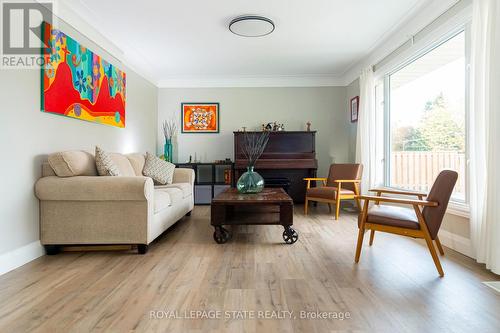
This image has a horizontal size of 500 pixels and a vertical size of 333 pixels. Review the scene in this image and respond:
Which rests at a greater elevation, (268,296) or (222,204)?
(222,204)

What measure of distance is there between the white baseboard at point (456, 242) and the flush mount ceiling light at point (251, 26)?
301 centimetres

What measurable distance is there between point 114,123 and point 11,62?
156cm

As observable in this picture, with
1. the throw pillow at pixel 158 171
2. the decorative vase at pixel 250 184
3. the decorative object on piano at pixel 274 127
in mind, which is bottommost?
the decorative vase at pixel 250 184

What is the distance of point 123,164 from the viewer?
334 centimetres

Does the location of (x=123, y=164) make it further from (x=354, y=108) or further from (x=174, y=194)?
(x=354, y=108)

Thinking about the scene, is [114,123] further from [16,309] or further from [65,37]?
[16,309]

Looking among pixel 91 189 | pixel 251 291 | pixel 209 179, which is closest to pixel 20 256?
pixel 91 189

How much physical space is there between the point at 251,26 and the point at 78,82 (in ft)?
6.88

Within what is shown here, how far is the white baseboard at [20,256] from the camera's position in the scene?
2.07 m

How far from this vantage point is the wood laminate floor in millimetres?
1417

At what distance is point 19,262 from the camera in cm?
221

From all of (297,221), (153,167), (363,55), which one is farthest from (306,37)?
(153,167)

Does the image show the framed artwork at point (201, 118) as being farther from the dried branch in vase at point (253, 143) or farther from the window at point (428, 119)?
the window at point (428, 119)

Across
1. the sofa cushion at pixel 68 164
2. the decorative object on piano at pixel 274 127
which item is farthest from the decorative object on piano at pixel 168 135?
the sofa cushion at pixel 68 164
